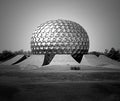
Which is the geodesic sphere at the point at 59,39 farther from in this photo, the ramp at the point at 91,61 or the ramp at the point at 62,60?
the ramp at the point at 91,61

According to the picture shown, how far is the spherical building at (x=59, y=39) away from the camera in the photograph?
39344mm

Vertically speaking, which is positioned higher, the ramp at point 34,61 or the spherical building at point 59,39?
the spherical building at point 59,39

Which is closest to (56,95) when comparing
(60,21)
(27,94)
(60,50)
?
(27,94)

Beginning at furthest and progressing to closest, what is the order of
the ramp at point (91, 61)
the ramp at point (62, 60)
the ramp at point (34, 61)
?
1. the ramp at point (91, 61)
2. the ramp at point (62, 60)
3. the ramp at point (34, 61)

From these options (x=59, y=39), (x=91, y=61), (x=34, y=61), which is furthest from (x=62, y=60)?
(x=59, y=39)

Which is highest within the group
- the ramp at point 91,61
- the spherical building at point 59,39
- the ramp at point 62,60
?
the spherical building at point 59,39

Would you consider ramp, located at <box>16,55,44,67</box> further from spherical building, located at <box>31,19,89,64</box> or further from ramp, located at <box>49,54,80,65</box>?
spherical building, located at <box>31,19,89,64</box>

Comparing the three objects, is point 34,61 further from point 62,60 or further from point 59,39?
point 59,39

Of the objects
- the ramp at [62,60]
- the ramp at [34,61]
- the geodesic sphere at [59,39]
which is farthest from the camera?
the geodesic sphere at [59,39]

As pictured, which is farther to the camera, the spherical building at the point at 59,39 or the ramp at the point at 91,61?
the spherical building at the point at 59,39

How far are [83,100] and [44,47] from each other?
30272mm

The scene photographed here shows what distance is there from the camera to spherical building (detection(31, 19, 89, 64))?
3934 centimetres

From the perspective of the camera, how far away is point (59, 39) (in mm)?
39250

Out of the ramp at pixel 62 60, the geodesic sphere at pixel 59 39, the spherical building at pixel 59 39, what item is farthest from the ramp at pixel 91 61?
the geodesic sphere at pixel 59 39
